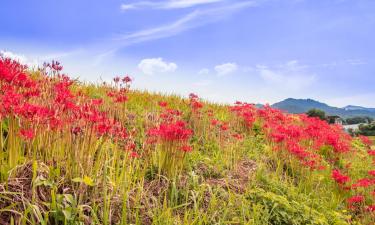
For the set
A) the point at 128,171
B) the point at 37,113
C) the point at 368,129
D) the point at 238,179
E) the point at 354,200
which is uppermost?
the point at 37,113

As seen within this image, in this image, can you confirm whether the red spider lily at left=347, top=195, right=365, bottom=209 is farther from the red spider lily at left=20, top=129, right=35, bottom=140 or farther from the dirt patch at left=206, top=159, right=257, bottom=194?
the red spider lily at left=20, top=129, right=35, bottom=140

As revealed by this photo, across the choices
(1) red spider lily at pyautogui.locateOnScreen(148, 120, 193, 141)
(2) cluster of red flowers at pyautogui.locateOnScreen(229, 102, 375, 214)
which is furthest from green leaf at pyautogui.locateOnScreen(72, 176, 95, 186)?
(2) cluster of red flowers at pyautogui.locateOnScreen(229, 102, 375, 214)

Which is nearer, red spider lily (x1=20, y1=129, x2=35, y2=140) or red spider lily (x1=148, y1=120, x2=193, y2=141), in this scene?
red spider lily (x1=20, y1=129, x2=35, y2=140)

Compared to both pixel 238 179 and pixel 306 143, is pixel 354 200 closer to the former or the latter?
pixel 238 179

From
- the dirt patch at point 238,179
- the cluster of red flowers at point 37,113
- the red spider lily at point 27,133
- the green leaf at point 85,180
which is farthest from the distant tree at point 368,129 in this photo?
the red spider lily at point 27,133

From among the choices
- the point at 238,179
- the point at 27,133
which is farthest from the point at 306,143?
the point at 27,133

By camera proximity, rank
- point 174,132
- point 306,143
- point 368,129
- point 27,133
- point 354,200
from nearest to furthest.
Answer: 1. point 27,133
2. point 174,132
3. point 354,200
4. point 306,143
5. point 368,129

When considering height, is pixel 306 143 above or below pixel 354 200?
above

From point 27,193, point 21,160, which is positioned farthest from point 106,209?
point 21,160

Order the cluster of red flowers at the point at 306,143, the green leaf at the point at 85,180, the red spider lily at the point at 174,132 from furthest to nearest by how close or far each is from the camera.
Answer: the cluster of red flowers at the point at 306,143
the red spider lily at the point at 174,132
the green leaf at the point at 85,180

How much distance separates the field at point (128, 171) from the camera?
4477 millimetres

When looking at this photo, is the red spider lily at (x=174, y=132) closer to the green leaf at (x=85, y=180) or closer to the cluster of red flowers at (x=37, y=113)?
the cluster of red flowers at (x=37, y=113)

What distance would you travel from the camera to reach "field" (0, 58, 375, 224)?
4.48 m

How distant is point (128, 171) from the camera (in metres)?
5.65
